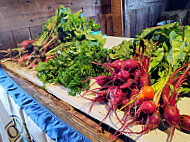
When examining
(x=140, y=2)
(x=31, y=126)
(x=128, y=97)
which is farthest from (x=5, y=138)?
(x=140, y=2)

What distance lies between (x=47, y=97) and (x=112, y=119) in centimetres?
64

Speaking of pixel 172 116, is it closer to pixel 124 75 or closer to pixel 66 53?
pixel 124 75

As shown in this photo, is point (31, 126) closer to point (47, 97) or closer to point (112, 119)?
point (47, 97)

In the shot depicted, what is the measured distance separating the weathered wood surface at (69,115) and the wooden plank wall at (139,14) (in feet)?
11.4

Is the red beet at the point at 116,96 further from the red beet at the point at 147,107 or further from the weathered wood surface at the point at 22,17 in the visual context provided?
the weathered wood surface at the point at 22,17

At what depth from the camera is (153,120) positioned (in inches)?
25.5

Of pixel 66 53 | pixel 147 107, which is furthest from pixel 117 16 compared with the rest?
pixel 147 107

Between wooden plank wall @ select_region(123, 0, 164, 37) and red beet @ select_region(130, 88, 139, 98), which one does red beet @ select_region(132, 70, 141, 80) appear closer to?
red beet @ select_region(130, 88, 139, 98)

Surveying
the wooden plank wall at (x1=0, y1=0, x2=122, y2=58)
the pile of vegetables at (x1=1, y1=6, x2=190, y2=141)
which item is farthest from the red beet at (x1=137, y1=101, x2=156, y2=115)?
the wooden plank wall at (x1=0, y1=0, x2=122, y2=58)

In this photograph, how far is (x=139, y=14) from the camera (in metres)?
4.62

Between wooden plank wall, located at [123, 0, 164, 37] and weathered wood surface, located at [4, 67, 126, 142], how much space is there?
3489 mm

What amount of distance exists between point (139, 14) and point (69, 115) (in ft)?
15.0

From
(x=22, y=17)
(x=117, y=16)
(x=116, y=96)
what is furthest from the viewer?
(x=117, y=16)

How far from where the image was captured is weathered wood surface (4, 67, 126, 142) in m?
0.77
